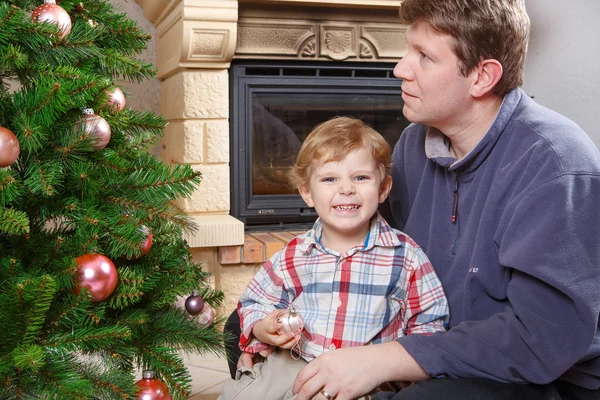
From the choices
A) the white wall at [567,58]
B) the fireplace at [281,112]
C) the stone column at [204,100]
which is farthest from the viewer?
the white wall at [567,58]

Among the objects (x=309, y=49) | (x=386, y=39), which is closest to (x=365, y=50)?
(x=386, y=39)

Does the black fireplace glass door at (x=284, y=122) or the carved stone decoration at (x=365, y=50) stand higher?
the carved stone decoration at (x=365, y=50)

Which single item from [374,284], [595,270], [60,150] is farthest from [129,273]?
[595,270]

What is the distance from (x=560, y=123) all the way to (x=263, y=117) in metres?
1.61

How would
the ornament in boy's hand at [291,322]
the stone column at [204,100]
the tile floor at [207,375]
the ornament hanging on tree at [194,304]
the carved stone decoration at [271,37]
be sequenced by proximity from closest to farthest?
the ornament in boy's hand at [291,322]
the ornament hanging on tree at [194,304]
the tile floor at [207,375]
the stone column at [204,100]
the carved stone decoration at [271,37]

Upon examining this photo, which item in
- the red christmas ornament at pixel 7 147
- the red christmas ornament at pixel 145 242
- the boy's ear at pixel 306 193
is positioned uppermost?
the red christmas ornament at pixel 7 147

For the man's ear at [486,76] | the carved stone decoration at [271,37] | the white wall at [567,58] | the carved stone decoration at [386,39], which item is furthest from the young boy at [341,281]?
the white wall at [567,58]

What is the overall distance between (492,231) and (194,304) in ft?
2.33

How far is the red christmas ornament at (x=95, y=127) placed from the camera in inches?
48.2

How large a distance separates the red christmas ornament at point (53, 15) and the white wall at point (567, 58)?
226cm

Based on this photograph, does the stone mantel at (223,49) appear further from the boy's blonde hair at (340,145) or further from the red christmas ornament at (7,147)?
the red christmas ornament at (7,147)

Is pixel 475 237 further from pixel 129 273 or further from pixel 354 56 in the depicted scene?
pixel 354 56

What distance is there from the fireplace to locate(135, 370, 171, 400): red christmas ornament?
4.38 ft

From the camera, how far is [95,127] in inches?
48.3
